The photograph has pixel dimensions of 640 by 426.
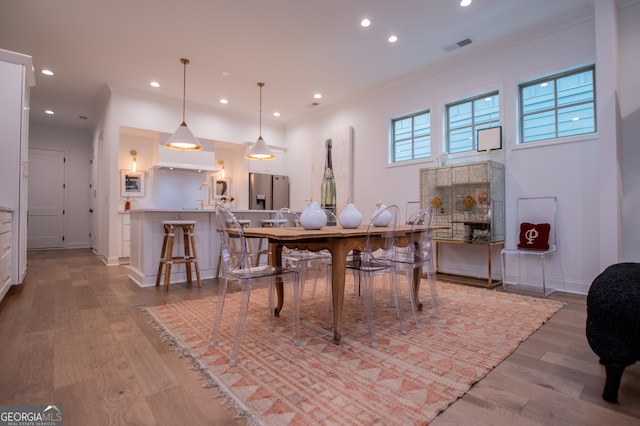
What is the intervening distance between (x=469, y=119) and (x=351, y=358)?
4089mm

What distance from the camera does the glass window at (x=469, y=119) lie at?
4.48 m

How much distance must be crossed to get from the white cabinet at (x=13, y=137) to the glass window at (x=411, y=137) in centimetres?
510

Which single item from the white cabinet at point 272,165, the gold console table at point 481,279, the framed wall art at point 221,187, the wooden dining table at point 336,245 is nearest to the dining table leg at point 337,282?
the wooden dining table at point 336,245

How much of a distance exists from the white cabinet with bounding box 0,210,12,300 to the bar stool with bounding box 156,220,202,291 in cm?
138

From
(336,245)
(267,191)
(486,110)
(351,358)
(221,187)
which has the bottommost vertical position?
(351,358)

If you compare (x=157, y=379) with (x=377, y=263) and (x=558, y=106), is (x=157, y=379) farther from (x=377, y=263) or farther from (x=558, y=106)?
(x=558, y=106)

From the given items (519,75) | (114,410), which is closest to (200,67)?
(519,75)

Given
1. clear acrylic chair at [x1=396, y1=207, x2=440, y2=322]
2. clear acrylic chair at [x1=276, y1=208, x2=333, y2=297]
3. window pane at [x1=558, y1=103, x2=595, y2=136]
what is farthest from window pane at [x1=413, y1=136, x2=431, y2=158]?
clear acrylic chair at [x1=276, y1=208, x2=333, y2=297]

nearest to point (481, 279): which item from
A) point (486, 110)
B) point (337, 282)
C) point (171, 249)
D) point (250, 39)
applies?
point (486, 110)

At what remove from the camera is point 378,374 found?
68.7 inches

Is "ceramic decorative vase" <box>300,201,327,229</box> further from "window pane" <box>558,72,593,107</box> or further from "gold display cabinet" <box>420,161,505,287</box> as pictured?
"window pane" <box>558,72,593,107</box>

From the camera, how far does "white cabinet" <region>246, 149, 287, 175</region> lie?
737 centimetres

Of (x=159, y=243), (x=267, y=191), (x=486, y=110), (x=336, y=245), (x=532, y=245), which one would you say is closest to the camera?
(x=336, y=245)

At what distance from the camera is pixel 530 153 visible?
13.2ft
